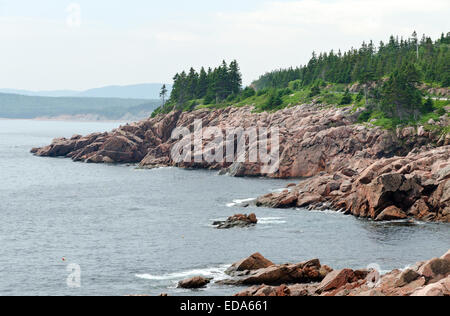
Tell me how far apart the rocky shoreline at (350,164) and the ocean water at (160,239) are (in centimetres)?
502

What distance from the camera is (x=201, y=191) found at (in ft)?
450

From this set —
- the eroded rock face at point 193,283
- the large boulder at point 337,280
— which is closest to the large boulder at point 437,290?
the large boulder at point 337,280

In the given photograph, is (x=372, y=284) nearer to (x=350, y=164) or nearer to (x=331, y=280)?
(x=331, y=280)

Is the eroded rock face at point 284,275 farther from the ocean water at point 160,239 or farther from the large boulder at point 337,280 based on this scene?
the large boulder at point 337,280

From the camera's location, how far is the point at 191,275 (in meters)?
67.9

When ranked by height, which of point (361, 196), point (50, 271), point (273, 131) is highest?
point (273, 131)

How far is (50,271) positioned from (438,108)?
399ft

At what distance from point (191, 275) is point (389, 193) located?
147 ft

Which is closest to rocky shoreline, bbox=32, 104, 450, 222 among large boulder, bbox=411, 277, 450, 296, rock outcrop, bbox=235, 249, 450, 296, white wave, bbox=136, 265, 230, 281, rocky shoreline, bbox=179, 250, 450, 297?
rocky shoreline, bbox=179, 250, 450, 297

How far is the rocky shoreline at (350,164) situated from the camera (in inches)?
3880

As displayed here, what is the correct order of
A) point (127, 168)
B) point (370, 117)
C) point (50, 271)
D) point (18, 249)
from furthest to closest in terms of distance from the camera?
point (127, 168), point (370, 117), point (18, 249), point (50, 271)
